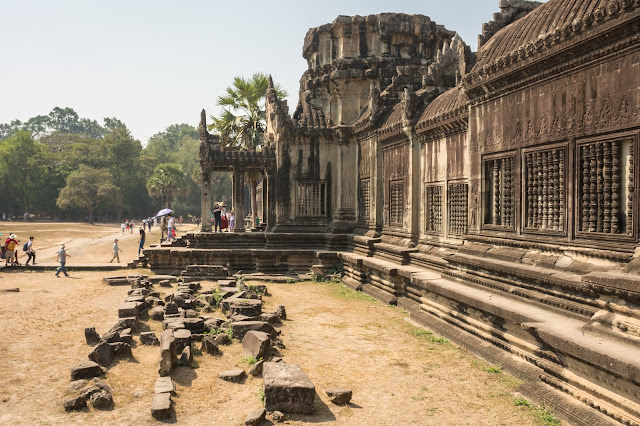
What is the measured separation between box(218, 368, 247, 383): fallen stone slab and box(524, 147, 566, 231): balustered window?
4675 mm

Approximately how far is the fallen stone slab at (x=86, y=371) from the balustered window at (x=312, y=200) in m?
12.5

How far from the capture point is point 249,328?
9.32 m

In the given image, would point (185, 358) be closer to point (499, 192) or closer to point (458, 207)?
point (499, 192)

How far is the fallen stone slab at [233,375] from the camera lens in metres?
7.12

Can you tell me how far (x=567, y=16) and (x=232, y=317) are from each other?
726 centimetres

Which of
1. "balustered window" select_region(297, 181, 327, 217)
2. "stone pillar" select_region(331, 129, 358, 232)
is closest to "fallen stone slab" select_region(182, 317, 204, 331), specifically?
"stone pillar" select_region(331, 129, 358, 232)

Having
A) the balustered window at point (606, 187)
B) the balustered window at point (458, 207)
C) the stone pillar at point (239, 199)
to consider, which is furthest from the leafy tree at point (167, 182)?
the balustered window at point (606, 187)

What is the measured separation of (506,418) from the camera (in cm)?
580

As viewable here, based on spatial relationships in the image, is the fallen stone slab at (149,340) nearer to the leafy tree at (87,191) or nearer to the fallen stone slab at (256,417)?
the fallen stone slab at (256,417)

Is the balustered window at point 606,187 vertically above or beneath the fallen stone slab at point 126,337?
above

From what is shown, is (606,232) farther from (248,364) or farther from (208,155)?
(208,155)

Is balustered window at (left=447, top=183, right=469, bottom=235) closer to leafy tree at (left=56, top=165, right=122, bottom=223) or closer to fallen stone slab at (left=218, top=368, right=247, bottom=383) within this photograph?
fallen stone slab at (left=218, top=368, right=247, bottom=383)

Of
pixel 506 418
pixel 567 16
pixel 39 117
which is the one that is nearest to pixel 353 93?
pixel 567 16

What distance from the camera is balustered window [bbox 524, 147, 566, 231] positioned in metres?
7.50
